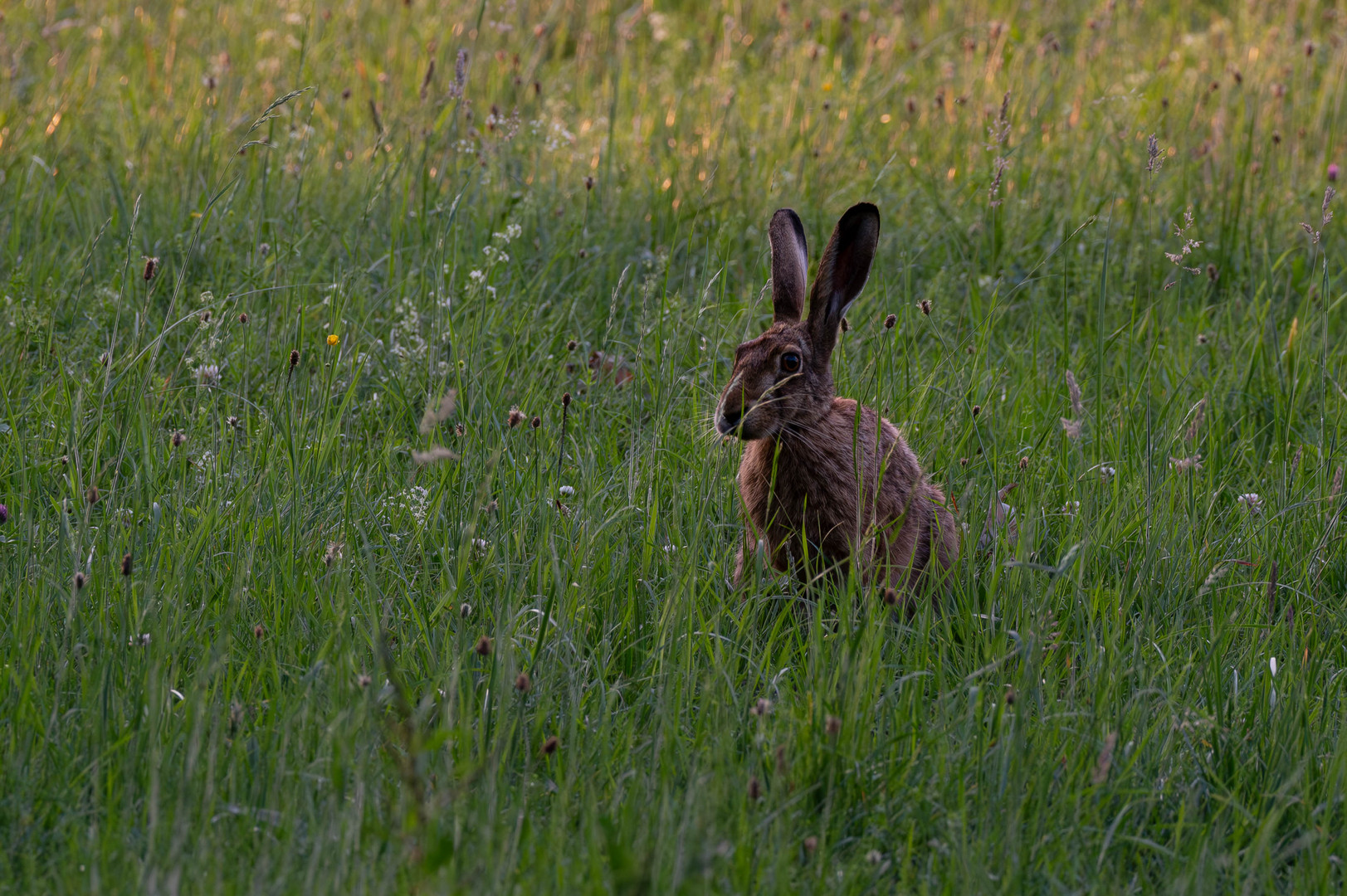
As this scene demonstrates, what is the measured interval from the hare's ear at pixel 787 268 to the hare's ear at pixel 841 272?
0.17m

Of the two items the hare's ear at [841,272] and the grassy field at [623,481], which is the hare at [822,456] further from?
the grassy field at [623,481]

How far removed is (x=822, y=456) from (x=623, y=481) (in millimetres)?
613

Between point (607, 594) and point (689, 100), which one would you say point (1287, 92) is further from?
point (607, 594)

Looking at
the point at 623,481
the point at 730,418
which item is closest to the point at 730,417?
the point at 730,418

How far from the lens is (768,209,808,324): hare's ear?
163 inches

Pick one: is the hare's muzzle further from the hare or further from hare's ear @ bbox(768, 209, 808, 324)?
hare's ear @ bbox(768, 209, 808, 324)

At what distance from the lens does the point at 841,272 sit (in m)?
3.97

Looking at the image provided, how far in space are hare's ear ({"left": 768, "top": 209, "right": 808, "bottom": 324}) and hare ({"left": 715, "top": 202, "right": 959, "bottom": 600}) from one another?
0.18 ft

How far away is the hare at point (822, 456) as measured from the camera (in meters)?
3.81

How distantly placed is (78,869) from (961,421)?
9.90 feet

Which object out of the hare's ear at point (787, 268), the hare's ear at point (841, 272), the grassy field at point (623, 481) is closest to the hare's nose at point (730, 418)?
the grassy field at point (623, 481)

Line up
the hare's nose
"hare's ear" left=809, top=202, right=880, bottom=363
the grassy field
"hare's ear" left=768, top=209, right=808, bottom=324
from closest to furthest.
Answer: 1. the grassy field
2. the hare's nose
3. "hare's ear" left=809, top=202, right=880, bottom=363
4. "hare's ear" left=768, top=209, right=808, bottom=324

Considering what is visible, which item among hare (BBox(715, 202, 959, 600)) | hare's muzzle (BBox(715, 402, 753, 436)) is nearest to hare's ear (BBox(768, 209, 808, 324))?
hare (BBox(715, 202, 959, 600))

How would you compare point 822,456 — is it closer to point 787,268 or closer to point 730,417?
point 730,417
